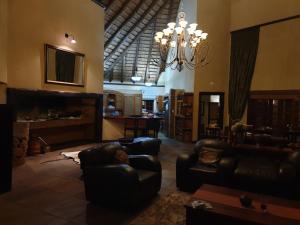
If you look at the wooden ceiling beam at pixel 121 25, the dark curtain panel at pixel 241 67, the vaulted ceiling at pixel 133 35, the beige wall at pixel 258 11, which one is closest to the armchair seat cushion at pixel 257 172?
the dark curtain panel at pixel 241 67

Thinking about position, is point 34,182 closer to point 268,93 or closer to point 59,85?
point 59,85

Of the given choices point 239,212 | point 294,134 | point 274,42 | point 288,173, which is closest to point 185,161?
point 288,173

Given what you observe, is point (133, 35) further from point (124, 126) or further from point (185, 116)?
point (124, 126)

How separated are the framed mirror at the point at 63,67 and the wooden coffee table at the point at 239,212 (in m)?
5.53

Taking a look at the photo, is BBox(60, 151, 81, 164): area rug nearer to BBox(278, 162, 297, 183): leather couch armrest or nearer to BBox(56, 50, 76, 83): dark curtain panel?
BBox(56, 50, 76, 83): dark curtain panel

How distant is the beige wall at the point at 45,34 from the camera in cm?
587

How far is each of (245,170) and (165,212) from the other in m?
1.47

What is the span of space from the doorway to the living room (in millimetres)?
48

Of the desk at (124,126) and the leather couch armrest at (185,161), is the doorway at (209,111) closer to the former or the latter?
the desk at (124,126)

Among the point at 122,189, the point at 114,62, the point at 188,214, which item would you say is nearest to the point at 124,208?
the point at 122,189

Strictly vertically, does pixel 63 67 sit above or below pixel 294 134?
above

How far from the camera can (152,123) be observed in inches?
369

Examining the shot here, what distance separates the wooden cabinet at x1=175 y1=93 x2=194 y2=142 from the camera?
991 centimetres

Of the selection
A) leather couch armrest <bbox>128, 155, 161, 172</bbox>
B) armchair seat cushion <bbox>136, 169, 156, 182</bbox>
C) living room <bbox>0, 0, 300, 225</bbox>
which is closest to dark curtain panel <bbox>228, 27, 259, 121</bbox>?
living room <bbox>0, 0, 300, 225</bbox>
